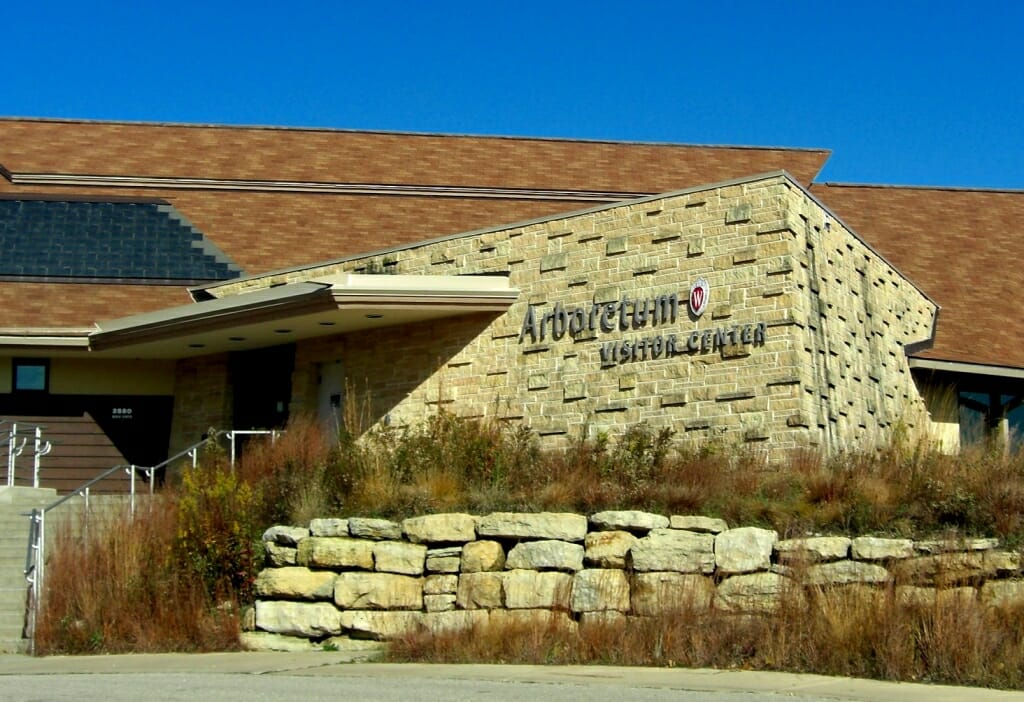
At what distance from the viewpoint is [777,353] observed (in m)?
18.4

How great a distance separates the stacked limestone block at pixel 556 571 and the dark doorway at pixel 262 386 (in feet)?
30.0

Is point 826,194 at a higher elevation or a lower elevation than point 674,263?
higher

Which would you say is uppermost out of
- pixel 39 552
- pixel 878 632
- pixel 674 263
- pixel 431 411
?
pixel 674 263

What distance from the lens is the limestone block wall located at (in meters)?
18.6

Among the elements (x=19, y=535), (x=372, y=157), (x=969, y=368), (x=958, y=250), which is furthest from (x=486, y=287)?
(x=958, y=250)

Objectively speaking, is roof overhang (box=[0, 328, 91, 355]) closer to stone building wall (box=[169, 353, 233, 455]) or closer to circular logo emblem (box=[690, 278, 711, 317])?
stone building wall (box=[169, 353, 233, 455])

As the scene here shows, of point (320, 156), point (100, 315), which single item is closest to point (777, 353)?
point (100, 315)

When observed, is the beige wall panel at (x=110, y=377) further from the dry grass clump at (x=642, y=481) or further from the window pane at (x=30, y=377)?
the dry grass clump at (x=642, y=481)

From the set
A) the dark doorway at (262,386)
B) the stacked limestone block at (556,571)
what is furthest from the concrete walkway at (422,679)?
the dark doorway at (262,386)

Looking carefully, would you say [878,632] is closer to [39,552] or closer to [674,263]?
[674,263]

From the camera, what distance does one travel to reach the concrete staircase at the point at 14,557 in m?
16.8

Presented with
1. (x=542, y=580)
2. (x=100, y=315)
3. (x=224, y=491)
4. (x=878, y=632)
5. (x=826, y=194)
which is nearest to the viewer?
(x=878, y=632)

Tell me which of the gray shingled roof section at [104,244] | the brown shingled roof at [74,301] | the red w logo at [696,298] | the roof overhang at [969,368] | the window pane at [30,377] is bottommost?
→ the roof overhang at [969,368]

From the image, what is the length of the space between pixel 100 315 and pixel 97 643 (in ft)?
36.4
